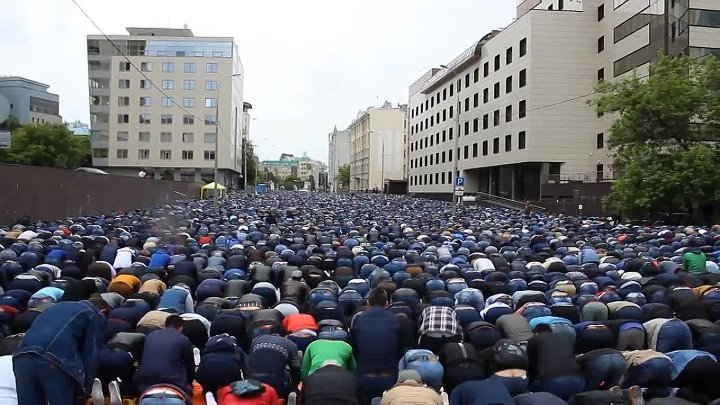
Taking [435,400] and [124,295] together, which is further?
[124,295]

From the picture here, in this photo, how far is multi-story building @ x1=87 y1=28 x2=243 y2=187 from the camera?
83.9 meters

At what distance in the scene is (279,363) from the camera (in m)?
6.64

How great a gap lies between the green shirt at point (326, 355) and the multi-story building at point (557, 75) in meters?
33.5

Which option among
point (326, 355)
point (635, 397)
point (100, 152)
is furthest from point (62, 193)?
point (100, 152)

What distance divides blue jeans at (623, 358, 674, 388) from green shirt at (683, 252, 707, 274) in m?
8.69

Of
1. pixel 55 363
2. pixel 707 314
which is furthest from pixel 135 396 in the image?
pixel 707 314

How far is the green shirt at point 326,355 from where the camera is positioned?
662 cm

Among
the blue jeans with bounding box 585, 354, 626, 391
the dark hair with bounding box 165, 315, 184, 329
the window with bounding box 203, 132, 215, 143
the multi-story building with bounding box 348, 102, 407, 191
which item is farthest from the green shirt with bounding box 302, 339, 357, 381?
the multi-story building with bounding box 348, 102, 407, 191

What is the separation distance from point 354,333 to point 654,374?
3276 millimetres

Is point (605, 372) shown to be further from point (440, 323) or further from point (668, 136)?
point (668, 136)

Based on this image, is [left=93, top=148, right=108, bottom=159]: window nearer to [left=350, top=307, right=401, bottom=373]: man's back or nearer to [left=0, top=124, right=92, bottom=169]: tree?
[left=0, top=124, right=92, bottom=169]: tree

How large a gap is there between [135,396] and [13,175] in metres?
21.3

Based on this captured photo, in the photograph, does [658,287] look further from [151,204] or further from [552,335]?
[151,204]

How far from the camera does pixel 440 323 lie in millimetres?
7969
